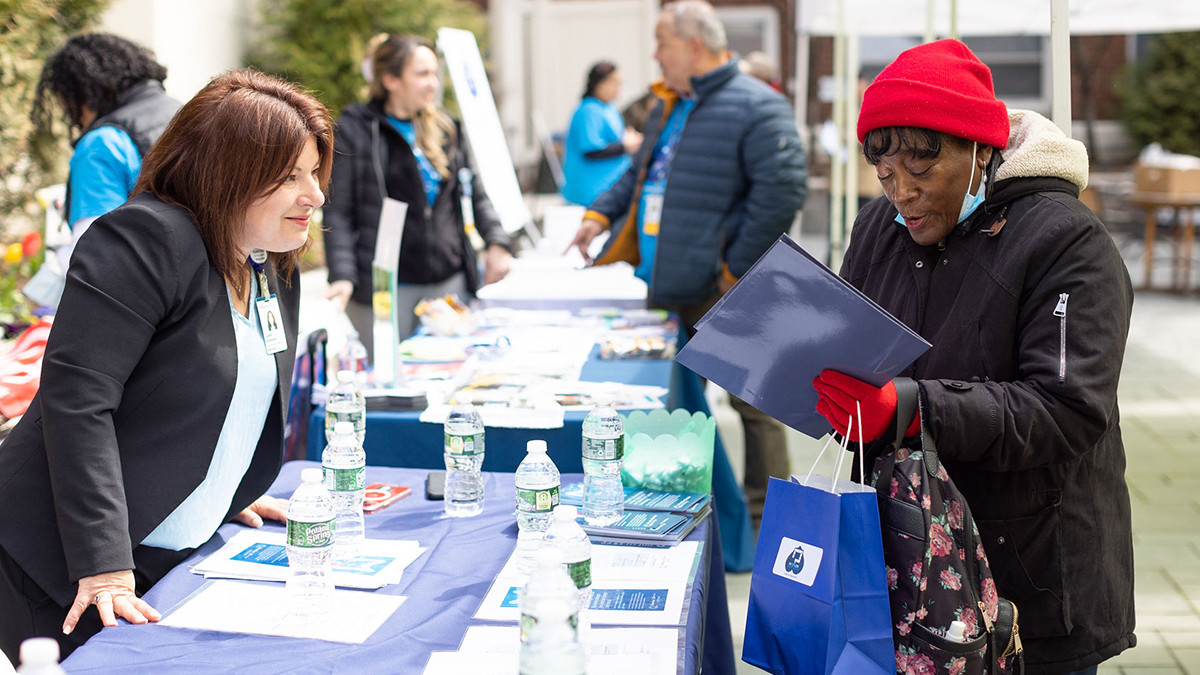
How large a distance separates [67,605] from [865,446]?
1.47 meters

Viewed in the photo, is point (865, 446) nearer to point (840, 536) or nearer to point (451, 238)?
point (840, 536)

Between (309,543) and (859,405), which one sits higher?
(859,405)

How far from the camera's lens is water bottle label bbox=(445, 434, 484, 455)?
7.71 feet

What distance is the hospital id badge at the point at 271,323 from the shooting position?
6.64 ft

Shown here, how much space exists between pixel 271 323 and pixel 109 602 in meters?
0.59

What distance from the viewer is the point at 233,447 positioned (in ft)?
6.56

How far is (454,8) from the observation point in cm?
1104

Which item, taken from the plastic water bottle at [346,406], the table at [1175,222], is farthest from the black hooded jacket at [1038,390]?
the table at [1175,222]

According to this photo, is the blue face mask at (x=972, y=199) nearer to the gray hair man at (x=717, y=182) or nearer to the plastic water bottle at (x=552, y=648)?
the plastic water bottle at (x=552, y=648)

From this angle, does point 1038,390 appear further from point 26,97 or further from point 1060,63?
point 26,97

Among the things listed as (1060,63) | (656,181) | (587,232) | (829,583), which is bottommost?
(829,583)

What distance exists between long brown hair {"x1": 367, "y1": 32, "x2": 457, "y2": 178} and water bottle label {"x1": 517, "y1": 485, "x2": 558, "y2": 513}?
275 cm

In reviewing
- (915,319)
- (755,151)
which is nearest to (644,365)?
(755,151)

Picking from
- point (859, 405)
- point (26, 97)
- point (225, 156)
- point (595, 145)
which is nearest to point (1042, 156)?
point (859, 405)
